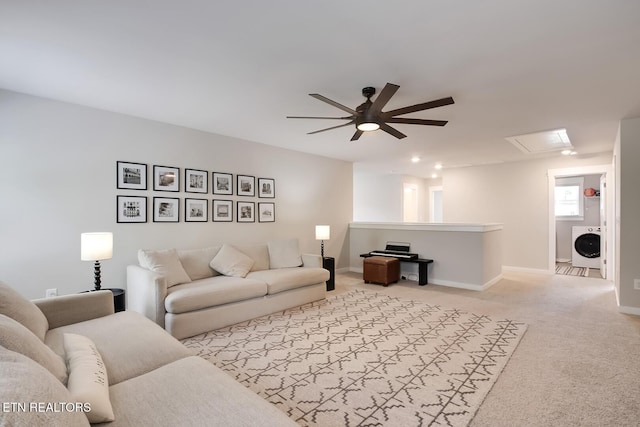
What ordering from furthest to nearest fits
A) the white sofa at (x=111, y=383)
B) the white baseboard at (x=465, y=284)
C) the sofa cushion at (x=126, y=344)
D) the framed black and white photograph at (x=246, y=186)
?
the white baseboard at (x=465, y=284) → the framed black and white photograph at (x=246, y=186) → the sofa cushion at (x=126, y=344) → the white sofa at (x=111, y=383)

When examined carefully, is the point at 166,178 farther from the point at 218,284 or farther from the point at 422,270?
the point at 422,270

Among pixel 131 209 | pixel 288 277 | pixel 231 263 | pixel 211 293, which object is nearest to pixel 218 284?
pixel 211 293

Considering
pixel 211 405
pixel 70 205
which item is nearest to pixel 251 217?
pixel 70 205

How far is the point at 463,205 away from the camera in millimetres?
7758

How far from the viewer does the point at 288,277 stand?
4.01m

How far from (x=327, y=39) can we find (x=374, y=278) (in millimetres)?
4178

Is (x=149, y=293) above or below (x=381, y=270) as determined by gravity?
above

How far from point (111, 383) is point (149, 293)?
5.81 feet

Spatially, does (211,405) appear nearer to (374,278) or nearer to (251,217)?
(251,217)

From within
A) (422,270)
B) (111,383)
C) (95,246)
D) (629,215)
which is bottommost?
(422,270)

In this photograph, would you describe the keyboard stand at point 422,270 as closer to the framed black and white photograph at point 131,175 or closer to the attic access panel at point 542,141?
the attic access panel at point 542,141

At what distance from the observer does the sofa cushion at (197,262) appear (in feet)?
12.8

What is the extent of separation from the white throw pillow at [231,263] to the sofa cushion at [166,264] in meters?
0.43

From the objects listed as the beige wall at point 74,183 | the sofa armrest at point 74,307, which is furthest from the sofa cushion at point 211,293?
the beige wall at point 74,183
